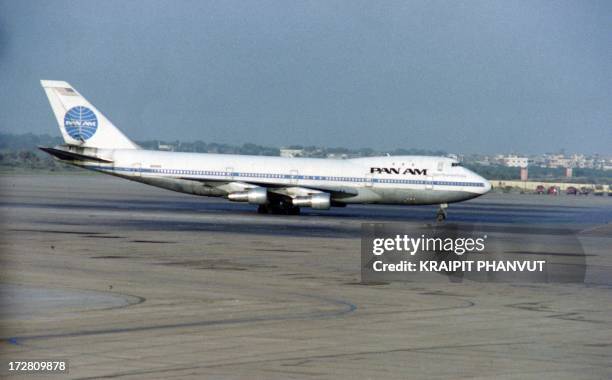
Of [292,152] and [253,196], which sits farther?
[292,152]

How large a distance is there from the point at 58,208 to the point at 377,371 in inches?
1856

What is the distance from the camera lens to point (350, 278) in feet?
93.4

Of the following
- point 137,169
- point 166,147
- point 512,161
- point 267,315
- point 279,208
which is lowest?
point 279,208

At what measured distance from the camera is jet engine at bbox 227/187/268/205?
200 feet

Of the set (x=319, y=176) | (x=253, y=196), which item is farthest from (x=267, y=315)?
(x=319, y=176)

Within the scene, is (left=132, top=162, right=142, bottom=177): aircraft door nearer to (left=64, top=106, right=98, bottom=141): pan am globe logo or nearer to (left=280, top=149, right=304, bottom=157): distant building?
(left=64, top=106, right=98, bottom=141): pan am globe logo

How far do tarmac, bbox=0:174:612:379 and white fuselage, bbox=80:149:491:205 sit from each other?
2205cm

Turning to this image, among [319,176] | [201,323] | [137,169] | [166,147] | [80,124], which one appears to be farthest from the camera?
[166,147]

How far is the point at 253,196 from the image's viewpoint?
61.0m

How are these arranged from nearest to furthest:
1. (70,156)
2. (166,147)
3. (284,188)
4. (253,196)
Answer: (253,196), (284,188), (70,156), (166,147)

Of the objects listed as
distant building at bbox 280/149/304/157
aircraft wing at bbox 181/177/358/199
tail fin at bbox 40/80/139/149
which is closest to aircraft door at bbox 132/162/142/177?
aircraft wing at bbox 181/177/358/199

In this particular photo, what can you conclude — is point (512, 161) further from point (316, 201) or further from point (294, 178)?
point (316, 201)

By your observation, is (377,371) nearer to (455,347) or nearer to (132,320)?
(455,347)

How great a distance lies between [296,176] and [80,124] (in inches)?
556
